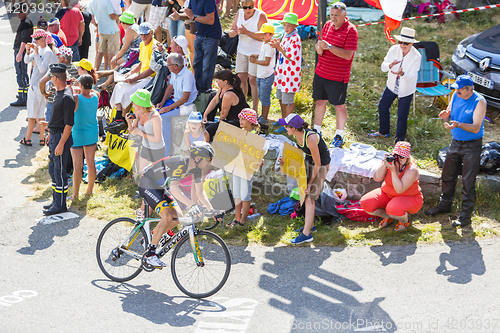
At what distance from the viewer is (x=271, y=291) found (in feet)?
18.8

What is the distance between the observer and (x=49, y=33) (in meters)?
9.59

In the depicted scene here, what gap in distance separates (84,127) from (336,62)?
421 centimetres

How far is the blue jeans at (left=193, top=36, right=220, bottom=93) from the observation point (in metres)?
9.06

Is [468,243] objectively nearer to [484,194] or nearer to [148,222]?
[484,194]

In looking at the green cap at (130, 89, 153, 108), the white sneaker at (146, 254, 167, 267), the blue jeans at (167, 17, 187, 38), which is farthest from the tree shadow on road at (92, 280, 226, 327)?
the blue jeans at (167, 17, 187, 38)

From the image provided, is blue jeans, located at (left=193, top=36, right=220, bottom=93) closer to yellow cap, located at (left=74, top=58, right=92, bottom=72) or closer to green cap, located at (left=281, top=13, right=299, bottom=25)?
green cap, located at (left=281, top=13, right=299, bottom=25)

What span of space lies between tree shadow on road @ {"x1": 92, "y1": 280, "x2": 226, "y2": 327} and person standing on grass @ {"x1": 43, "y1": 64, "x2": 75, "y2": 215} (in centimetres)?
231

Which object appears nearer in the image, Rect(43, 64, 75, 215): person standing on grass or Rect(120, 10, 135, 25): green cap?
Rect(43, 64, 75, 215): person standing on grass

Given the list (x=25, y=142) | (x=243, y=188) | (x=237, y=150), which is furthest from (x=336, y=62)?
(x=25, y=142)

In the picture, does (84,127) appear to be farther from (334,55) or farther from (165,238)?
(334,55)

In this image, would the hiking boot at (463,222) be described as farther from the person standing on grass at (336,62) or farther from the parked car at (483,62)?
the parked car at (483,62)

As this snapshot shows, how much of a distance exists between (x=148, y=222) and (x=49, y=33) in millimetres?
5721

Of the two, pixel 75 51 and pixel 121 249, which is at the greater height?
pixel 75 51

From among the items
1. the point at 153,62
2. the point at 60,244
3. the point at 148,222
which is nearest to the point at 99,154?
the point at 153,62
